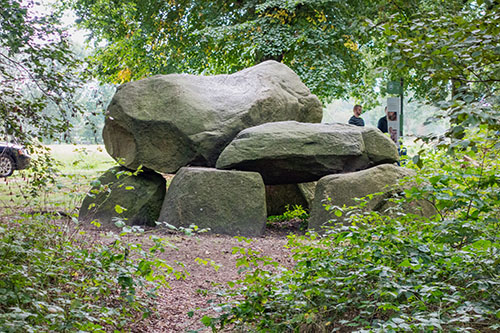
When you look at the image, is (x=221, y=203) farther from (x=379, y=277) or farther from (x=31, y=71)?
(x=379, y=277)

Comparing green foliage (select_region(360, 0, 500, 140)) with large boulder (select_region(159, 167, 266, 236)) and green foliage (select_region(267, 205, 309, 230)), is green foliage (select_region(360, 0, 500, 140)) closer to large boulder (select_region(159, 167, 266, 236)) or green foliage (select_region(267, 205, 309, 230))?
large boulder (select_region(159, 167, 266, 236))

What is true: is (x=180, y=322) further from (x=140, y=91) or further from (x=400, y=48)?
(x=140, y=91)

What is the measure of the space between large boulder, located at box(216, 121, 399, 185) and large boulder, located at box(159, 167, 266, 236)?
317 millimetres

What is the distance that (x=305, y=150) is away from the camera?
25.1ft

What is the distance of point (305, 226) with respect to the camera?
847 cm

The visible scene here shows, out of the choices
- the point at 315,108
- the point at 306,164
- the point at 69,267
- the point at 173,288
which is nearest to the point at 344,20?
the point at 315,108

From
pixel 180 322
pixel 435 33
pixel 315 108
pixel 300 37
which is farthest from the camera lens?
pixel 300 37

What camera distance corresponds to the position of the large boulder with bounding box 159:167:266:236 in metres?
7.39

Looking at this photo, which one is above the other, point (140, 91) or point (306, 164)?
point (140, 91)

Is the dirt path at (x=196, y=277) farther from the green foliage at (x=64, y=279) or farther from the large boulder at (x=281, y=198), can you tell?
the large boulder at (x=281, y=198)

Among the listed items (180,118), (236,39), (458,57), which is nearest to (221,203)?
(180,118)

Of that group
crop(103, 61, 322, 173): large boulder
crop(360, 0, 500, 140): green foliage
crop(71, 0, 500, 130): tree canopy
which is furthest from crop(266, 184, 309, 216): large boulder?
crop(360, 0, 500, 140): green foliage

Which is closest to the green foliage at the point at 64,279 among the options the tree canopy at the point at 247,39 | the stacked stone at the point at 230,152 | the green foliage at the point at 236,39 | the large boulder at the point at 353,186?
the stacked stone at the point at 230,152

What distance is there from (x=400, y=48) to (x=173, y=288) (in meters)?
3.17
